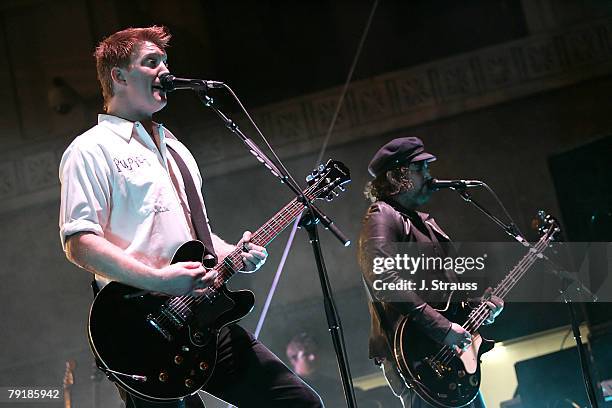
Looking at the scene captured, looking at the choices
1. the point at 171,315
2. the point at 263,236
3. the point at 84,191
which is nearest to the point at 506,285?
the point at 263,236

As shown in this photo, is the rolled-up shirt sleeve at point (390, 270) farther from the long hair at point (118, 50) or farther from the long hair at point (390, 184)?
the long hair at point (118, 50)

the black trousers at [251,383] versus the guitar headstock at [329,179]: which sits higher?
the guitar headstock at [329,179]

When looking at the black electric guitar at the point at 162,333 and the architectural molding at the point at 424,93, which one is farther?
the architectural molding at the point at 424,93

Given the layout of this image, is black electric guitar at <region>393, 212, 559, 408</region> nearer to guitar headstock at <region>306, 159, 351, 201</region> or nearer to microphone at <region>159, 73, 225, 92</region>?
guitar headstock at <region>306, 159, 351, 201</region>

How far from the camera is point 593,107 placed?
318 inches

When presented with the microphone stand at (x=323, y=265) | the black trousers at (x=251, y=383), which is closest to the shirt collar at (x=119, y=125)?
the microphone stand at (x=323, y=265)

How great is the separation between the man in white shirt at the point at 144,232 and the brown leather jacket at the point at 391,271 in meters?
1.07

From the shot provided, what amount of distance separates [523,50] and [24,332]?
Answer: 19.2 ft

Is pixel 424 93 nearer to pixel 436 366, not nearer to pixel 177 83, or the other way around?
pixel 436 366

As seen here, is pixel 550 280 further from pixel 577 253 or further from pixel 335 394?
pixel 335 394

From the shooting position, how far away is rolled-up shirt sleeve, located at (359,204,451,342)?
351 centimetres

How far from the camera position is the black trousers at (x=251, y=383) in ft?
8.29

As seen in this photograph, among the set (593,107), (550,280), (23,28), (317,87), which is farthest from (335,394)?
(23,28)

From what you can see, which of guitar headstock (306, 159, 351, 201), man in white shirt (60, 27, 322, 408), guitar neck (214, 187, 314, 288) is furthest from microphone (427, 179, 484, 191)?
man in white shirt (60, 27, 322, 408)
